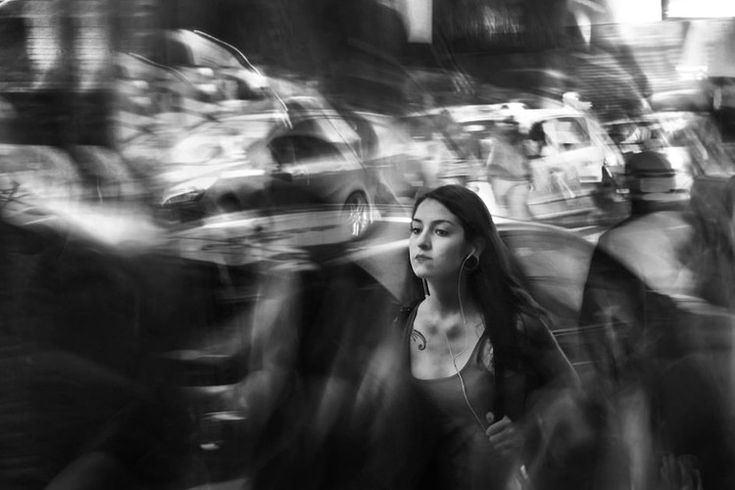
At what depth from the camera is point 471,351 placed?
280cm

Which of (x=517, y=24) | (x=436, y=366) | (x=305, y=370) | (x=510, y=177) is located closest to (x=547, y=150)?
(x=510, y=177)

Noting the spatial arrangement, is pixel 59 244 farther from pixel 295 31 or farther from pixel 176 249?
pixel 295 31

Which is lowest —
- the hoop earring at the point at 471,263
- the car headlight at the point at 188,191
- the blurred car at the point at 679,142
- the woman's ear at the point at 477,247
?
the hoop earring at the point at 471,263

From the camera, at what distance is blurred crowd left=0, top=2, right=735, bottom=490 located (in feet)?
9.04

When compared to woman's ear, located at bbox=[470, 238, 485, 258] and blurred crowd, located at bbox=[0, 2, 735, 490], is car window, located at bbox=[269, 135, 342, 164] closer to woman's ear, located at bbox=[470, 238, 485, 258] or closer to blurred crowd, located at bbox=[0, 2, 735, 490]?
blurred crowd, located at bbox=[0, 2, 735, 490]

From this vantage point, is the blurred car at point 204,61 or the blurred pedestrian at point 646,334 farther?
the blurred pedestrian at point 646,334

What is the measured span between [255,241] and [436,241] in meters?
0.46

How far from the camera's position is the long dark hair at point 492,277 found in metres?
2.76

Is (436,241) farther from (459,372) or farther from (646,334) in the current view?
(646,334)

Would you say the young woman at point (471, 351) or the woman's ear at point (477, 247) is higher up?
the woman's ear at point (477, 247)

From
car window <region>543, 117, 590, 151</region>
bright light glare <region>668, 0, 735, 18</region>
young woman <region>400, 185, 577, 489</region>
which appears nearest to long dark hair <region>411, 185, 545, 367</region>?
young woman <region>400, 185, 577, 489</region>

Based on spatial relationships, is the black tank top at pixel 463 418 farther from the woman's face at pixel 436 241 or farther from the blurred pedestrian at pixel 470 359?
the woman's face at pixel 436 241

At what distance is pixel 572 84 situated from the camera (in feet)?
9.33

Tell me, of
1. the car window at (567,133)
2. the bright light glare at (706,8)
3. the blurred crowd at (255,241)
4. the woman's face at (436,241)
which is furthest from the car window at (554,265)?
the bright light glare at (706,8)
